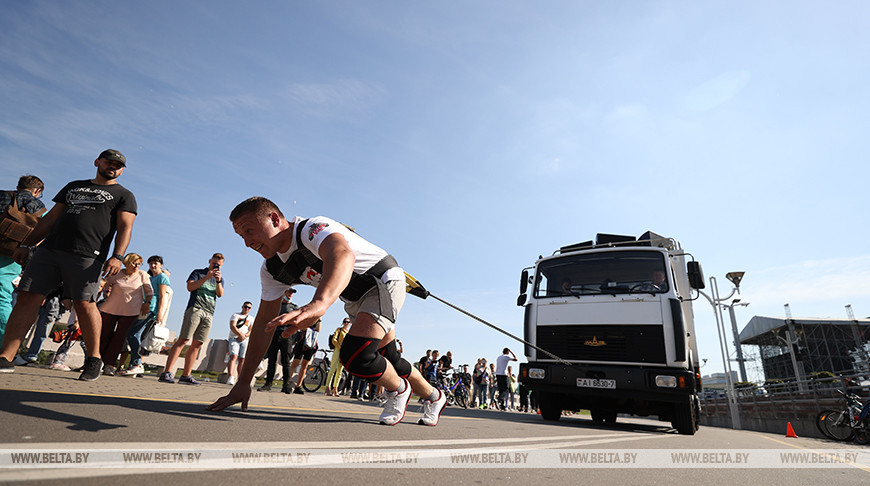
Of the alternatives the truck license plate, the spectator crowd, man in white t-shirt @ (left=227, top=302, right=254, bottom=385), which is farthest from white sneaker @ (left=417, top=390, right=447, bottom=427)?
man in white t-shirt @ (left=227, top=302, right=254, bottom=385)

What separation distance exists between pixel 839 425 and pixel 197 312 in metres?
13.8

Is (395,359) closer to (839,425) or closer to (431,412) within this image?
(431,412)

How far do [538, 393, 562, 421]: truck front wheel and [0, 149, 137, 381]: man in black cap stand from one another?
20.1 ft

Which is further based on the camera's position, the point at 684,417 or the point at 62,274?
the point at 684,417

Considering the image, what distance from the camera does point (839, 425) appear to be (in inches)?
411

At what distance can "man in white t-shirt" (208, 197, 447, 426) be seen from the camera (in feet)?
8.65

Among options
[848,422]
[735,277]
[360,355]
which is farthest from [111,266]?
[735,277]

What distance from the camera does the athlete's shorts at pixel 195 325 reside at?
6.82 meters

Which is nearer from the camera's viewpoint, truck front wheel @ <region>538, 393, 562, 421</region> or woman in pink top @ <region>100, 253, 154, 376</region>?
woman in pink top @ <region>100, 253, 154, 376</region>

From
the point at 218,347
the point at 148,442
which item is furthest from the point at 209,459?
the point at 218,347

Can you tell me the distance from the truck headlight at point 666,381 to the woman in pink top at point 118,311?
7231 mm

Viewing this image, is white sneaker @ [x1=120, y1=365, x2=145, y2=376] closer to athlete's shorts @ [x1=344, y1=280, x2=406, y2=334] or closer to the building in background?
athlete's shorts @ [x1=344, y1=280, x2=406, y2=334]

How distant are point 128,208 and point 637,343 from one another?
6.59 meters

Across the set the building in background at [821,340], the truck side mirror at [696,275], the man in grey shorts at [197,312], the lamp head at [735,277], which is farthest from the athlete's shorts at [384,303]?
the building in background at [821,340]
